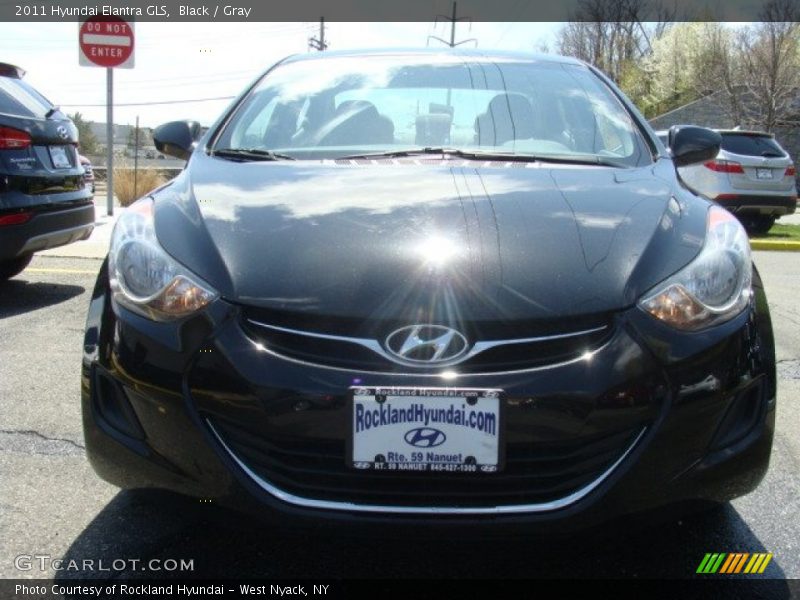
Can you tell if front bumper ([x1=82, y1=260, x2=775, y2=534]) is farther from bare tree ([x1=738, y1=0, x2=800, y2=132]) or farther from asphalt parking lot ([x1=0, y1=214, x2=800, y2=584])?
bare tree ([x1=738, y1=0, x2=800, y2=132])

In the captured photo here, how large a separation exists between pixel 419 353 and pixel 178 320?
1.75 feet

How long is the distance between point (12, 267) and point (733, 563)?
5139 mm

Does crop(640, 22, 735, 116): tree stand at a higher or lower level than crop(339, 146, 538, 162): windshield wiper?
lower

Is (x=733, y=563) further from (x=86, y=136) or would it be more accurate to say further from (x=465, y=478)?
(x=86, y=136)

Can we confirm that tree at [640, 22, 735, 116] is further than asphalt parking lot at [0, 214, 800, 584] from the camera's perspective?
Yes

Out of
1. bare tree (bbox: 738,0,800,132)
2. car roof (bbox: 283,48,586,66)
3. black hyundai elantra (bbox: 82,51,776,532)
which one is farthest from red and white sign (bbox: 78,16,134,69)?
bare tree (bbox: 738,0,800,132)

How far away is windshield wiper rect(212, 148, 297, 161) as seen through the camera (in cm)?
273

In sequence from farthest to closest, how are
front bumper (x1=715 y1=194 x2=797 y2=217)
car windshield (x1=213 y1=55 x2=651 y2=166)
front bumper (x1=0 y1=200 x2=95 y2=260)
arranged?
front bumper (x1=715 y1=194 x2=797 y2=217) → front bumper (x1=0 y1=200 x2=95 y2=260) → car windshield (x1=213 y1=55 x2=651 y2=166)

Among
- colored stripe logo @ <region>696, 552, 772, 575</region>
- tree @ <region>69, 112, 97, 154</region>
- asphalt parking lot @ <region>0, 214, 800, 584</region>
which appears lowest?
tree @ <region>69, 112, 97, 154</region>

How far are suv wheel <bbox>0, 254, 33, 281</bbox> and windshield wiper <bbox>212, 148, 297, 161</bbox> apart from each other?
3579 millimetres

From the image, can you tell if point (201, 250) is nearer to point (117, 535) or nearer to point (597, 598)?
point (117, 535)

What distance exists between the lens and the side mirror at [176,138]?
3.14m

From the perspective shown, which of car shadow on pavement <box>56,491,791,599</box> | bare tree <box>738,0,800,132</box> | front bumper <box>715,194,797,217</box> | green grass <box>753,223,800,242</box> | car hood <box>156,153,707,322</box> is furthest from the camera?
bare tree <box>738,0,800,132</box>

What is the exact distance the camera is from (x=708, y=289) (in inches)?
77.2
